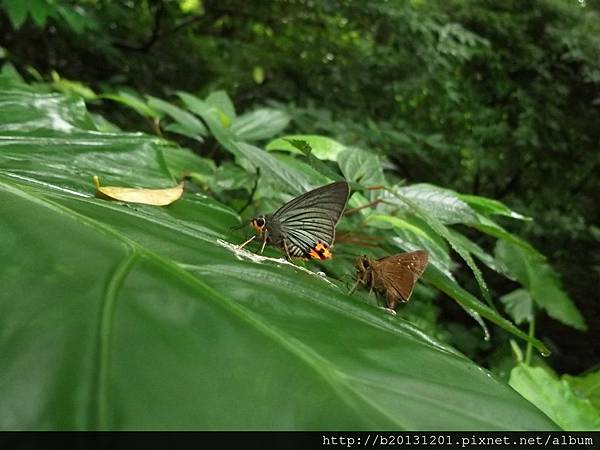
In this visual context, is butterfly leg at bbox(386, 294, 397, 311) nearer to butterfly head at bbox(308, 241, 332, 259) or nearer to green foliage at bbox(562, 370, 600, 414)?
butterfly head at bbox(308, 241, 332, 259)

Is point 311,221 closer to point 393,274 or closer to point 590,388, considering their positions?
point 393,274

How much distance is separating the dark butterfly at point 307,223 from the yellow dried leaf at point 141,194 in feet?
0.41

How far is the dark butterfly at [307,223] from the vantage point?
792 millimetres

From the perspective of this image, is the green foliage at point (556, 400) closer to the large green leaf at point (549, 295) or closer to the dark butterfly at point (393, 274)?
the dark butterfly at point (393, 274)

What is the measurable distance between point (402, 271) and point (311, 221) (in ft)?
0.49

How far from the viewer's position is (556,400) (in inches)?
54.8

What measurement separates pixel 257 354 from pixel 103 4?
3.93 metres

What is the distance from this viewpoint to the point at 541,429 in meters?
0.39

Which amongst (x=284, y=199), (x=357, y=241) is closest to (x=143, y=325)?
(x=357, y=241)

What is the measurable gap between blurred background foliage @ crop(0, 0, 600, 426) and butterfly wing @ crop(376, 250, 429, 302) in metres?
2.53

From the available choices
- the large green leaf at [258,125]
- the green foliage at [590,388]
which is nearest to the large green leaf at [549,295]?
the green foliage at [590,388]

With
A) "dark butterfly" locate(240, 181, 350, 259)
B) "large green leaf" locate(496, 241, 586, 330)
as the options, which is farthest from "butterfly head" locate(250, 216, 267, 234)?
"large green leaf" locate(496, 241, 586, 330)

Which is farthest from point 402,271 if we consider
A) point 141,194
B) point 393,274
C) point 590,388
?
point 590,388
